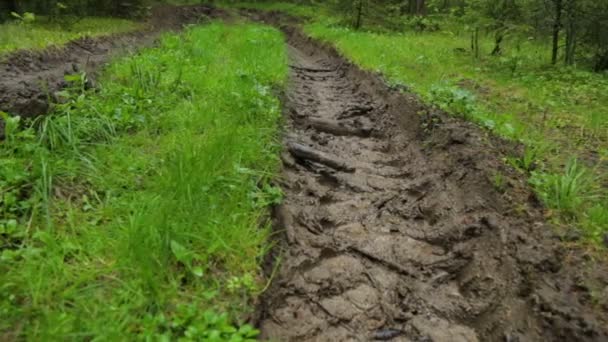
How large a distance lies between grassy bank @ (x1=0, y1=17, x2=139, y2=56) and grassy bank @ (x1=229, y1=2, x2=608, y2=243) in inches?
239

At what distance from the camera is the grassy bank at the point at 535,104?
2941 millimetres

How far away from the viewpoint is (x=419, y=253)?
2984 mm

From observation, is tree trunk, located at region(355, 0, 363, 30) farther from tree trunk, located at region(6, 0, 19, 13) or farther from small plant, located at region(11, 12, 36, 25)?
tree trunk, located at region(6, 0, 19, 13)

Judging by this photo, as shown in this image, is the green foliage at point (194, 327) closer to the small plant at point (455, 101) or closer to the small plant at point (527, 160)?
the small plant at point (527, 160)

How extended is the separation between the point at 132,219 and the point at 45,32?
8.72 metres

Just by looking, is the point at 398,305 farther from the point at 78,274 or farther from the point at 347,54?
the point at 347,54

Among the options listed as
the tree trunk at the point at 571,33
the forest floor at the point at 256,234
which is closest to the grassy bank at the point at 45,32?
the forest floor at the point at 256,234

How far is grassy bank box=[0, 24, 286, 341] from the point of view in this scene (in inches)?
71.1

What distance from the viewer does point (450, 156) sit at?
3.96 m

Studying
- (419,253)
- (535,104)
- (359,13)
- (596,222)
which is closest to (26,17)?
(419,253)

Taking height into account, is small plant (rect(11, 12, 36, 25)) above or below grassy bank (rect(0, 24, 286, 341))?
above

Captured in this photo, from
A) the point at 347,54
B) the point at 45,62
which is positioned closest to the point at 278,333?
the point at 45,62

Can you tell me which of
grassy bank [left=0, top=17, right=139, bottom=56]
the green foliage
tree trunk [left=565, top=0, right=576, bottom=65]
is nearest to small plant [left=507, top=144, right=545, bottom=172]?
the green foliage

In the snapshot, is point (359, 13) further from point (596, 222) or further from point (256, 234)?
point (256, 234)
